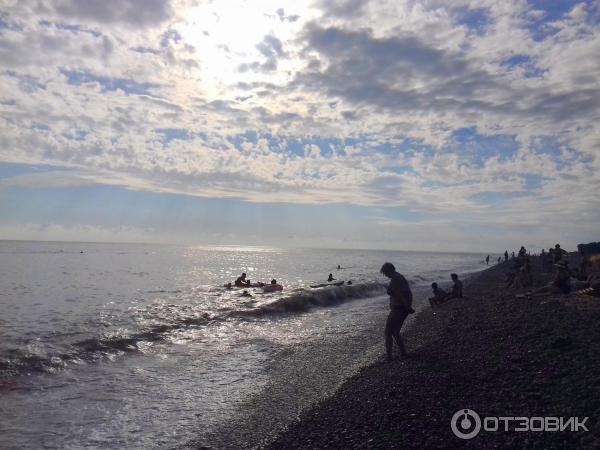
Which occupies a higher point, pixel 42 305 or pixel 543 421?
pixel 543 421

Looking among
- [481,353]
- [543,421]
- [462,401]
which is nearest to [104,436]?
[462,401]

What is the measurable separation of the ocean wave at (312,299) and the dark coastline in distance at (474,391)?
1557 cm

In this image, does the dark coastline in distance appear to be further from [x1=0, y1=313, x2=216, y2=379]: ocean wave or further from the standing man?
[x1=0, y1=313, x2=216, y2=379]: ocean wave

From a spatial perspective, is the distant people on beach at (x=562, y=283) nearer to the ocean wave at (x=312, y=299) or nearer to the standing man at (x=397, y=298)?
the standing man at (x=397, y=298)

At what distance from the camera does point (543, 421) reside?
6.25m

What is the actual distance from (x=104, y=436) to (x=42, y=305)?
2401cm

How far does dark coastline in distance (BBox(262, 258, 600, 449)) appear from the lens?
252 inches

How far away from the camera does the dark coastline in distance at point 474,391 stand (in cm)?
640

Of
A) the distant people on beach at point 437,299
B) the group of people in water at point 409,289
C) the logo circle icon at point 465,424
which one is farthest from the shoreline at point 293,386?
the distant people on beach at point 437,299

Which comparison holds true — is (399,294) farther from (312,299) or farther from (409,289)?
(312,299)

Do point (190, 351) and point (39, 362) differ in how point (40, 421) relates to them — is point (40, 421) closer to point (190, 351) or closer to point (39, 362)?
point (39, 362)

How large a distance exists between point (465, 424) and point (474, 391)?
151cm

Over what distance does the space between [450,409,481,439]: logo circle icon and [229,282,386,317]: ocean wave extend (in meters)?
19.9

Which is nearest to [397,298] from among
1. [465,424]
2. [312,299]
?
[465,424]
